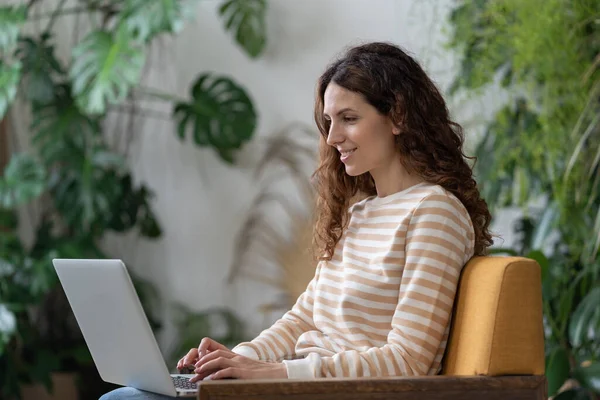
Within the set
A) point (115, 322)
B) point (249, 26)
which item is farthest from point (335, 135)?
point (249, 26)

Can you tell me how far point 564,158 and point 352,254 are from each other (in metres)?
1.37

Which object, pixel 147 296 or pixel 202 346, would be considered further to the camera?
pixel 147 296

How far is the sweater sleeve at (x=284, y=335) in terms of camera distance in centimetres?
200

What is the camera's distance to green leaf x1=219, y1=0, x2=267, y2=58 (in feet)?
14.3

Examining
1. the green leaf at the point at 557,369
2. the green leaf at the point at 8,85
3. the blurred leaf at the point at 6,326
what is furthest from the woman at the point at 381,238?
the green leaf at the point at 8,85

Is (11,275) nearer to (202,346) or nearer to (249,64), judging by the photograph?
(249,64)

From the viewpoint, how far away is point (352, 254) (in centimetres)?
192

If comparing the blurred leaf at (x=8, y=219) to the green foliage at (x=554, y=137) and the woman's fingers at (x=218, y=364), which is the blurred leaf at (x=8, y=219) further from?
the woman's fingers at (x=218, y=364)

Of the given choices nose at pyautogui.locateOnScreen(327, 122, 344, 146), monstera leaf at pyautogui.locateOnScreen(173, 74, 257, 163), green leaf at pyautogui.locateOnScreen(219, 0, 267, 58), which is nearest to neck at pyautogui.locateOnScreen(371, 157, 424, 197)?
nose at pyautogui.locateOnScreen(327, 122, 344, 146)

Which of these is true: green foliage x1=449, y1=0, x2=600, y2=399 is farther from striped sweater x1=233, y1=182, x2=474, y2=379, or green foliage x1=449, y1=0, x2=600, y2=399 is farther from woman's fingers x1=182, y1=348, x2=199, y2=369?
woman's fingers x1=182, y1=348, x2=199, y2=369

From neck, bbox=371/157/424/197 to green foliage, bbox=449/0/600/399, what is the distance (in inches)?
36.6

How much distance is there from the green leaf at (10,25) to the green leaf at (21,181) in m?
0.48

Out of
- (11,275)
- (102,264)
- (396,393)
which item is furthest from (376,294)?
(11,275)

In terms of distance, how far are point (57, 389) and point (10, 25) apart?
169 cm
